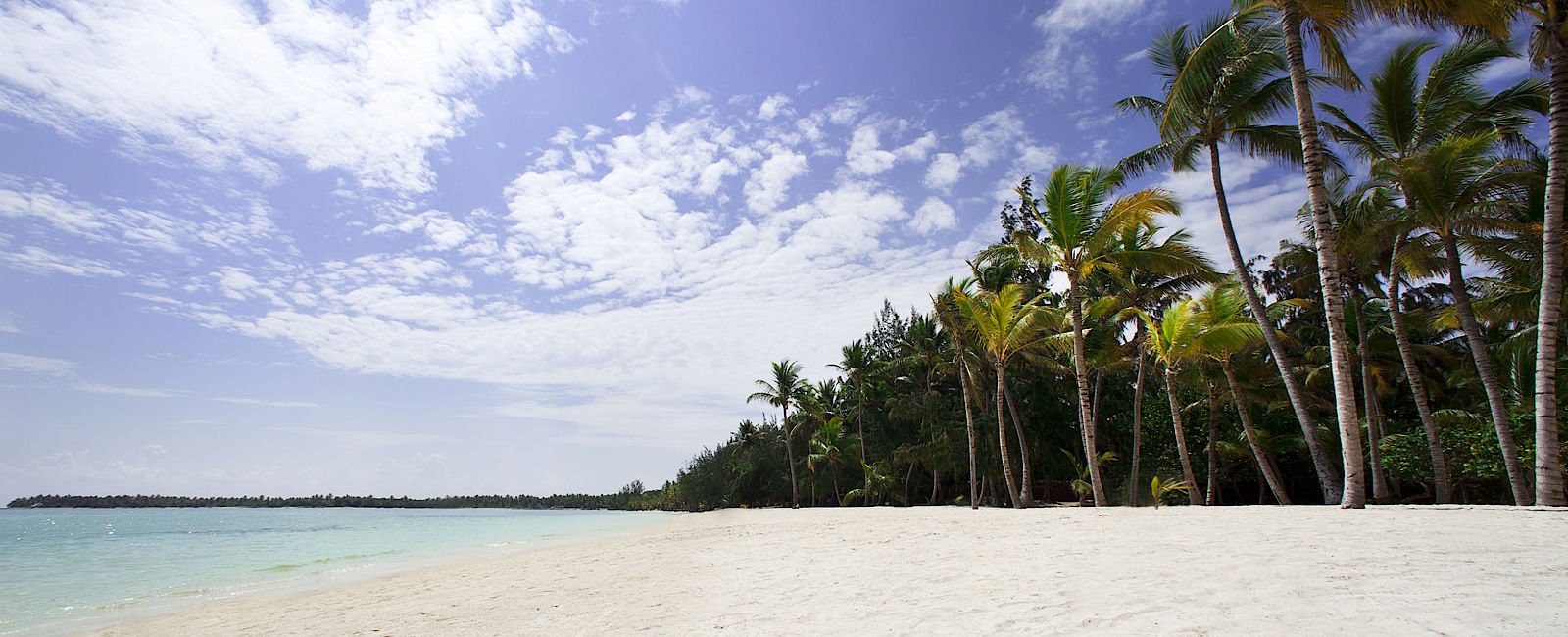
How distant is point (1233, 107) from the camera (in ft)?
46.4

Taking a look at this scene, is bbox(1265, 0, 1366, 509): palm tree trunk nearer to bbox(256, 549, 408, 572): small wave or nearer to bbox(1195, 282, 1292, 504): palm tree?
bbox(1195, 282, 1292, 504): palm tree

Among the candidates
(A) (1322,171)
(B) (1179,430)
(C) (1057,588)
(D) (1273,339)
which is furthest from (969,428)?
(C) (1057,588)

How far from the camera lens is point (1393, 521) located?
695cm

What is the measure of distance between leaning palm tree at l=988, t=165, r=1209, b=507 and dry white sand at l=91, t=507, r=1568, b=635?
5.98 metres

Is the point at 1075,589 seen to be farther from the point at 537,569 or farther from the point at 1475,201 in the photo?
the point at 1475,201

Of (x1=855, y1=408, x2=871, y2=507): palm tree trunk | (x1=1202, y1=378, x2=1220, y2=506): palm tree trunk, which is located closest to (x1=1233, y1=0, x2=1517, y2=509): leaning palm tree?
(x1=1202, y1=378, x2=1220, y2=506): palm tree trunk

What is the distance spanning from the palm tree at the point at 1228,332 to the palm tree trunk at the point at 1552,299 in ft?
20.8

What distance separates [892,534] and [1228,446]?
15832 mm

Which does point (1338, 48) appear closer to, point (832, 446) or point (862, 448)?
point (862, 448)

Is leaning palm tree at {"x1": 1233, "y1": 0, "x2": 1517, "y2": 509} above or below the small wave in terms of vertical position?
above

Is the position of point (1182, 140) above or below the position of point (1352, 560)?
above

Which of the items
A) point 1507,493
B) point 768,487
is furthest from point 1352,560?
point 768,487

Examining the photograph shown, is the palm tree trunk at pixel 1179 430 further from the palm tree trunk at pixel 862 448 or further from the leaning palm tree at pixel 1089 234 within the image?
the palm tree trunk at pixel 862 448

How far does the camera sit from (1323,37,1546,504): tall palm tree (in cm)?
1131
